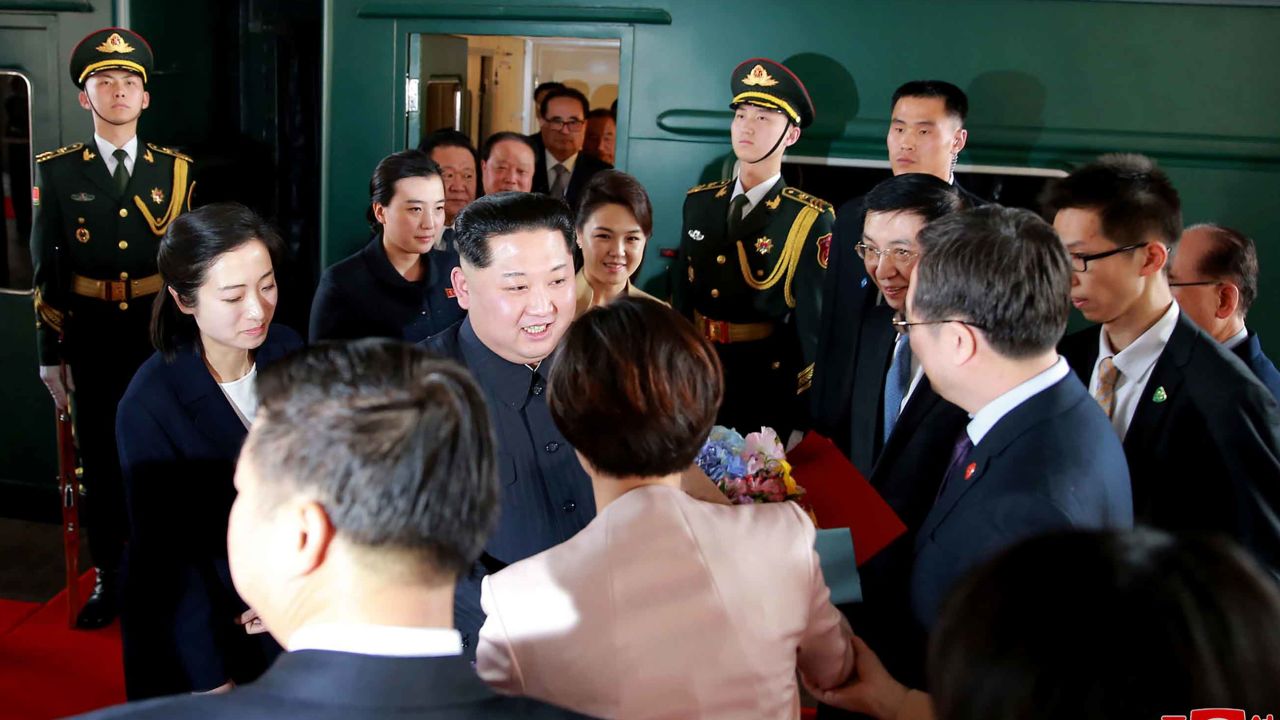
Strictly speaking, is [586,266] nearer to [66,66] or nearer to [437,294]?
[437,294]

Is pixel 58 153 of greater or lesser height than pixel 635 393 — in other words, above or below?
above

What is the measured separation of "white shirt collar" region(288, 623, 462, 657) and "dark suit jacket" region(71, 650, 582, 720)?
Result: 0.01m

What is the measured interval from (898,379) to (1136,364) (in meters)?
0.66

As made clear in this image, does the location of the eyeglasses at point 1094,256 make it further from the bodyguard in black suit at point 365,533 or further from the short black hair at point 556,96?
the short black hair at point 556,96

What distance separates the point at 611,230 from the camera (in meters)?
3.61

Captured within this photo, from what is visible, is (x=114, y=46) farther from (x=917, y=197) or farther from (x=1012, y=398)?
(x=1012, y=398)

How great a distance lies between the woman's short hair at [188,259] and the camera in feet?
8.40

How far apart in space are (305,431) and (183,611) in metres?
1.53

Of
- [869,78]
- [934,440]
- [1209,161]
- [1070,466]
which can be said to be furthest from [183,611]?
[1209,161]

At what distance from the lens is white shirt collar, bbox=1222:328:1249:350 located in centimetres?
281

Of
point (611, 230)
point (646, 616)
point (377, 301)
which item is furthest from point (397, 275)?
point (646, 616)

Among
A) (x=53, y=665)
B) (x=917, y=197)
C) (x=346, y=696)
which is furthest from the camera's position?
(x=53, y=665)

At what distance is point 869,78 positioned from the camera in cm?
418

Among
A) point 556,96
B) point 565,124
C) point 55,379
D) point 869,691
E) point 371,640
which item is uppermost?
point 556,96
